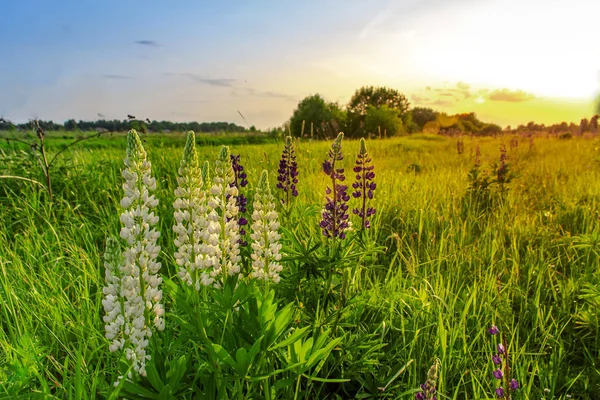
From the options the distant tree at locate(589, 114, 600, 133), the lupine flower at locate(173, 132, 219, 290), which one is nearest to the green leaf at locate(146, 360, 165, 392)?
the lupine flower at locate(173, 132, 219, 290)

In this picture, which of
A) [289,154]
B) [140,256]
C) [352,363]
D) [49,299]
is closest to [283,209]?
[289,154]

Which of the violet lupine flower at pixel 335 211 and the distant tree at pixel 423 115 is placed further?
the distant tree at pixel 423 115

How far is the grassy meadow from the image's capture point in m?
2.49

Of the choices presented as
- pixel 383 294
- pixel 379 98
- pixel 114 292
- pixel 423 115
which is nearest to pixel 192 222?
pixel 114 292

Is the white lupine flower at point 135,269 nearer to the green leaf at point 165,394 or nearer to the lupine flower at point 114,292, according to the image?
the lupine flower at point 114,292

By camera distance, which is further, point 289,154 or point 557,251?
point 557,251

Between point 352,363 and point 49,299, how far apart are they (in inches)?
93.2

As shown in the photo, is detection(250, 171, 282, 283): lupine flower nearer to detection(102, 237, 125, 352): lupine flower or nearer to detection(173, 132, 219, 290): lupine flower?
detection(173, 132, 219, 290): lupine flower

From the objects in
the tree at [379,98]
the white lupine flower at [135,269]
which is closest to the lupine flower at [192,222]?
the white lupine flower at [135,269]

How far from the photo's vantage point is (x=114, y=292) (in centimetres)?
164

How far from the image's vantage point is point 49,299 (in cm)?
338

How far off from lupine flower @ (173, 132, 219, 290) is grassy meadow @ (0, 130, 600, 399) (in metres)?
0.21

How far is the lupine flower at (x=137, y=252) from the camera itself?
5.25 feet

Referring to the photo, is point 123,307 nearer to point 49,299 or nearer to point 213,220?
point 213,220
